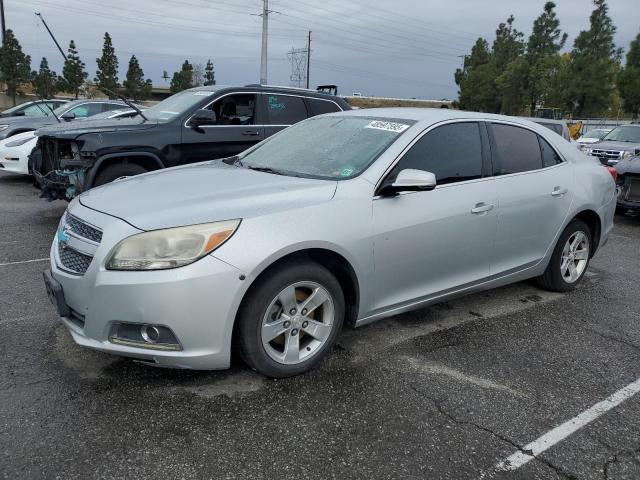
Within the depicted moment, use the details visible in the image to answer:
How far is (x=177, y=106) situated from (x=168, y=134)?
2.29 feet

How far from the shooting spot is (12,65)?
38.8 metres

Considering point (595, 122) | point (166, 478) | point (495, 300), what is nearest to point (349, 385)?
point (166, 478)

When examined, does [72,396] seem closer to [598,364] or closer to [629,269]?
[598,364]

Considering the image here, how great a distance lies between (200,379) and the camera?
10.3ft

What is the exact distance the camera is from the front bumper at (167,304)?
2.69m

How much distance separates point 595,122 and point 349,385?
33.3 meters

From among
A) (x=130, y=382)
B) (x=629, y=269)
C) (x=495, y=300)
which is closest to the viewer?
(x=130, y=382)

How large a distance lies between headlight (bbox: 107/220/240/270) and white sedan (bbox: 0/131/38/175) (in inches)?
333

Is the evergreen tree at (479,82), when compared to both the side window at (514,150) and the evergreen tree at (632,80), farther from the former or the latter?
the side window at (514,150)

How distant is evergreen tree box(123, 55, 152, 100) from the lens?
171 ft

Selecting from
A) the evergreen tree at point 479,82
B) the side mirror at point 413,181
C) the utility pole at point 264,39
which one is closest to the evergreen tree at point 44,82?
the utility pole at point 264,39

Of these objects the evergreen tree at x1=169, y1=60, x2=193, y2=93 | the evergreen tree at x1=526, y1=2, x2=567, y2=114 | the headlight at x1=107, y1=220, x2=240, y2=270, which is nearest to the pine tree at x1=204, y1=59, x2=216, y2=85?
the evergreen tree at x1=169, y1=60, x2=193, y2=93

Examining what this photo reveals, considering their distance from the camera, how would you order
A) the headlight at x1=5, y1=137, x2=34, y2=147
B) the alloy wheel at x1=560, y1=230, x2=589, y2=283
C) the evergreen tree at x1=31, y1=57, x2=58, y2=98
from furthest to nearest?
the evergreen tree at x1=31, y1=57, x2=58, y2=98, the headlight at x1=5, y1=137, x2=34, y2=147, the alloy wheel at x1=560, y1=230, x2=589, y2=283

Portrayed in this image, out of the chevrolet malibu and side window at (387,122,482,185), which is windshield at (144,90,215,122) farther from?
side window at (387,122,482,185)
